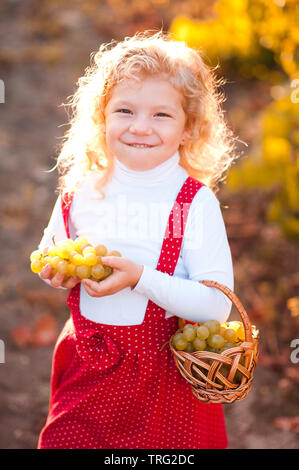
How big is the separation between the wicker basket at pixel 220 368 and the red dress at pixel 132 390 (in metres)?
0.15

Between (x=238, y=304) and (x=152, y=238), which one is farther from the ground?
(x=152, y=238)

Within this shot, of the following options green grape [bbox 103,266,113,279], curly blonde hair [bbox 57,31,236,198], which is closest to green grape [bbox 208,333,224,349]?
green grape [bbox 103,266,113,279]

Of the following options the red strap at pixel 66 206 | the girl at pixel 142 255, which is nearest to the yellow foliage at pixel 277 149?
the girl at pixel 142 255

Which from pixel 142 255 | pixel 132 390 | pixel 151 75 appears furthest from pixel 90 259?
pixel 151 75

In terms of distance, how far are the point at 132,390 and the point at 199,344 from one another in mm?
277

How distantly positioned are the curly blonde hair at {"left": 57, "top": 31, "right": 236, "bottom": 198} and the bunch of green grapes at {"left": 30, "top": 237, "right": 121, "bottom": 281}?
25 cm

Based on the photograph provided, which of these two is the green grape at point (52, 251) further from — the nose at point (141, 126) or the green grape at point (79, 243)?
the nose at point (141, 126)

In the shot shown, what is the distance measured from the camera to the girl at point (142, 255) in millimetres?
1558

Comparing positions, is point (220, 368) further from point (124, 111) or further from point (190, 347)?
point (124, 111)

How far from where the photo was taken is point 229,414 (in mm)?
2754

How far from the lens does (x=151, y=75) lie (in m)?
1.56

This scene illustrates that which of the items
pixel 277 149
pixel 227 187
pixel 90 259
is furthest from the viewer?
pixel 227 187
